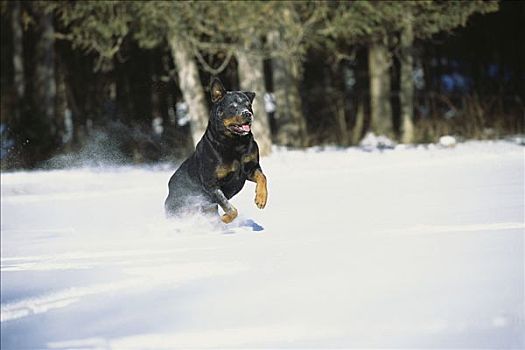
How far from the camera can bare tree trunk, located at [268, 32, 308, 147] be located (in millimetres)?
17016

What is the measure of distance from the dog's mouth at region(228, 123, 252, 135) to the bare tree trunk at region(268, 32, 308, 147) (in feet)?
37.0

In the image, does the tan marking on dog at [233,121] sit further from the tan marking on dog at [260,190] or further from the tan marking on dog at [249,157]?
the tan marking on dog at [260,190]

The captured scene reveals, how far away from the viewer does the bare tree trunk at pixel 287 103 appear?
17.0 meters

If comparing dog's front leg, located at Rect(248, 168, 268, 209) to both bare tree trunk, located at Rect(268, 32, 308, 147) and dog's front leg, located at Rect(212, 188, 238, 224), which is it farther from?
bare tree trunk, located at Rect(268, 32, 308, 147)

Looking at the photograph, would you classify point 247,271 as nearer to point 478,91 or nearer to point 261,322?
point 261,322

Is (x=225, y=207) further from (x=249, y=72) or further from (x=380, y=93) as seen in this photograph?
(x=380, y=93)

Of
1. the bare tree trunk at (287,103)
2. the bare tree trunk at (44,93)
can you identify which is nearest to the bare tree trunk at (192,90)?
the bare tree trunk at (287,103)

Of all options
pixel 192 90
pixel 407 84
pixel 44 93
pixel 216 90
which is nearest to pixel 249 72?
pixel 192 90

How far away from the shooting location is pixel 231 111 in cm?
554

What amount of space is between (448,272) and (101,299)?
7.15 feet

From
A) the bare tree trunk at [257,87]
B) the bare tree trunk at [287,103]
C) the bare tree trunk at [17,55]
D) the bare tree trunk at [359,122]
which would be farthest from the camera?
the bare tree trunk at [359,122]

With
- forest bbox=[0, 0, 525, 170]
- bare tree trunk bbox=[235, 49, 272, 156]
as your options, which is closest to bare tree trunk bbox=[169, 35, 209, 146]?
forest bbox=[0, 0, 525, 170]

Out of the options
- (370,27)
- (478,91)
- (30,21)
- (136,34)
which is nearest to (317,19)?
(370,27)

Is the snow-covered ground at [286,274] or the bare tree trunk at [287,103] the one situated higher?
the bare tree trunk at [287,103]
